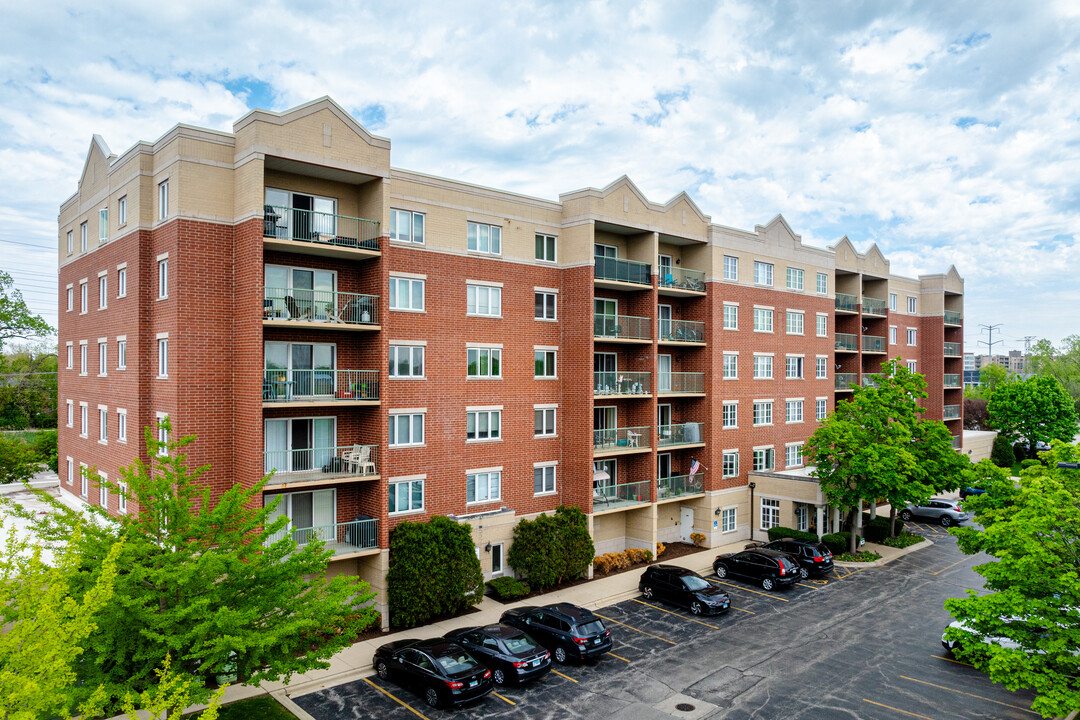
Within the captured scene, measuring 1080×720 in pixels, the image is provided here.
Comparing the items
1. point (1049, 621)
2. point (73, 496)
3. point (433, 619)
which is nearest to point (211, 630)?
point (433, 619)

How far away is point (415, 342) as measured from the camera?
24641mm

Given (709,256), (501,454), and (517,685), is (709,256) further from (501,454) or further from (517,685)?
(517,685)

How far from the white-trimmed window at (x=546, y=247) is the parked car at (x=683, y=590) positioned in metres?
13.8

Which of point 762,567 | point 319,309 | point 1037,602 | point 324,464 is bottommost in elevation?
point 762,567

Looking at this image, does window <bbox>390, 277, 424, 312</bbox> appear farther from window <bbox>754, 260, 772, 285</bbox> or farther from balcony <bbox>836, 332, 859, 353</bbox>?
balcony <bbox>836, 332, 859, 353</bbox>

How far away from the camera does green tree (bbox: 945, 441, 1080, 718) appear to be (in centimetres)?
1294

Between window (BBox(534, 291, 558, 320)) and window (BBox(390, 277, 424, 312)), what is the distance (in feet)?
18.8

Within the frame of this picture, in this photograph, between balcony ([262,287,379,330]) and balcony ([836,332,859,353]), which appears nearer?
balcony ([262,287,379,330])

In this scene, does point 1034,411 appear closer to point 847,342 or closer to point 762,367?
point 847,342

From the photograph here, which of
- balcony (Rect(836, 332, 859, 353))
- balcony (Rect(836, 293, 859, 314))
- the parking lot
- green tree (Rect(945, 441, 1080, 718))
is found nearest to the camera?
green tree (Rect(945, 441, 1080, 718))

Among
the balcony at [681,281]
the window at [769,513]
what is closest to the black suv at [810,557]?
the window at [769,513]

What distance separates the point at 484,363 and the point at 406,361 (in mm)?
3533

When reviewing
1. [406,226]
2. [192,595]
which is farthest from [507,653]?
[406,226]

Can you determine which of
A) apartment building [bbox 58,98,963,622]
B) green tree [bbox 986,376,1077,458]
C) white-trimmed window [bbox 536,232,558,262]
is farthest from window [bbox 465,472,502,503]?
green tree [bbox 986,376,1077,458]
